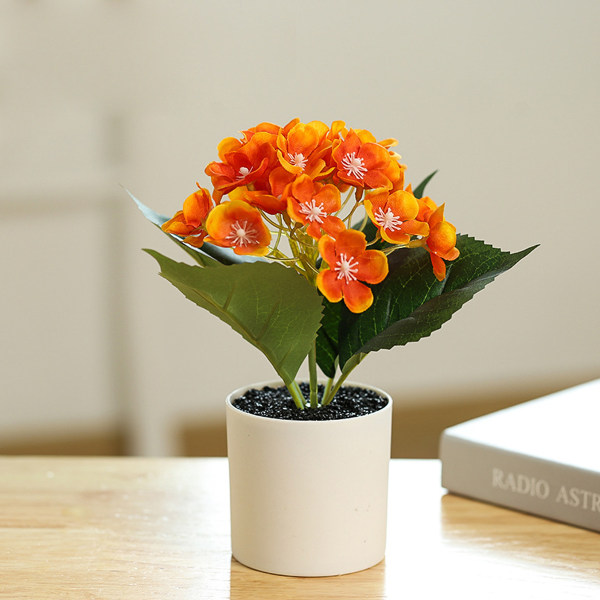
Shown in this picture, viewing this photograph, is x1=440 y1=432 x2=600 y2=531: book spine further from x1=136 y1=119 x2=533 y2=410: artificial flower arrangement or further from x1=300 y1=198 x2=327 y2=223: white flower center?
x1=300 y1=198 x2=327 y2=223: white flower center

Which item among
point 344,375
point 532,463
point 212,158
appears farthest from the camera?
point 212,158

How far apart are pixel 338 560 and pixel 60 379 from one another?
138cm

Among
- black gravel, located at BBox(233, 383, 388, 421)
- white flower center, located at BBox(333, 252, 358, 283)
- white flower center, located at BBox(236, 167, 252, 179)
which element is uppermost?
white flower center, located at BBox(236, 167, 252, 179)

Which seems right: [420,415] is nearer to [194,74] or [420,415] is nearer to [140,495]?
[194,74]

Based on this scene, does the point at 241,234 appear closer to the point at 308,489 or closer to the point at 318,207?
the point at 318,207

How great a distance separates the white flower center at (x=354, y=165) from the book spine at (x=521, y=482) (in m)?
0.32

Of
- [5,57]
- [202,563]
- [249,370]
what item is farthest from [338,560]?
[5,57]

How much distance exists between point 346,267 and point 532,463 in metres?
0.31

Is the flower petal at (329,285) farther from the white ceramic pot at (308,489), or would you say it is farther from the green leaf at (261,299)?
the white ceramic pot at (308,489)

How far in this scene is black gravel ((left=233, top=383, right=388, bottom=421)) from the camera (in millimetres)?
606

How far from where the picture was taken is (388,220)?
0.53 meters

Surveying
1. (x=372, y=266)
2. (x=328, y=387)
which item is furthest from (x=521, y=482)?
(x=372, y=266)

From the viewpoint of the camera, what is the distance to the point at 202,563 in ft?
2.11

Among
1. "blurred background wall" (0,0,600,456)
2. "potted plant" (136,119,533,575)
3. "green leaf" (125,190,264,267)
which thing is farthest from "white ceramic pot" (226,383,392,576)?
"blurred background wall" (0,0,600,456)
